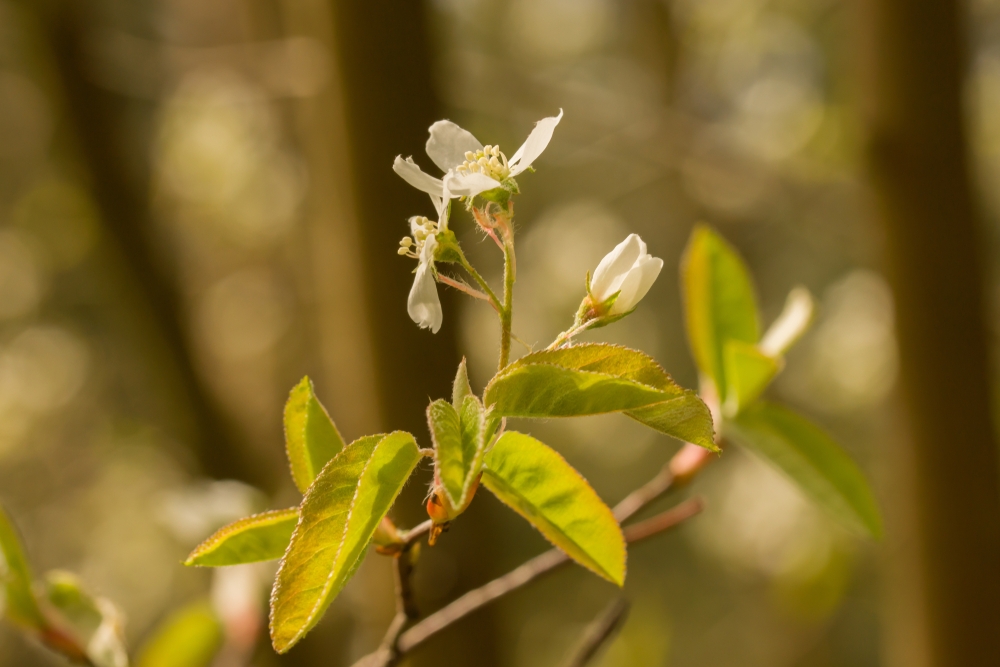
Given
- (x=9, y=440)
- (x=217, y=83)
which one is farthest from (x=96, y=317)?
(x=217, y=83)

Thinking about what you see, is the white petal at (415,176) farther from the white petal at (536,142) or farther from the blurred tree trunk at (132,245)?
the blurred tree trunk at (132,245)

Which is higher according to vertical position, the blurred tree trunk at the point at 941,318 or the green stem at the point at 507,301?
the green stem at the point at 507,301

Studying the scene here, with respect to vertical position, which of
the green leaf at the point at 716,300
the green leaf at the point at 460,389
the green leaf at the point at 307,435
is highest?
the green leaf at the point at 460,389

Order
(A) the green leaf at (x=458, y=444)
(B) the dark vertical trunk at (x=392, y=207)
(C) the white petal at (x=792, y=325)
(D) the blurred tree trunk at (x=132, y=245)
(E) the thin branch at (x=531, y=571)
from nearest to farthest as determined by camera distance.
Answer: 1. (A) the green leaf at (x=458, y=444)
2. (E) the thin branch at (x=531, y=571)
3. (C) the white petal at (x=792, y=325)
4. (B) the dark vertical trunk at (x=392, y=207)
5. (D) the blurred tree trunk at (x=132, y=245)

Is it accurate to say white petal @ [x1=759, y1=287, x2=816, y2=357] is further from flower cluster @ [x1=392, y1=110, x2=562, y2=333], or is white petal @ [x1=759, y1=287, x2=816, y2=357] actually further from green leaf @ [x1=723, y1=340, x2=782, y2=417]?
flower cluster @ [x1=392, y1=110, x2=562, y2=333]

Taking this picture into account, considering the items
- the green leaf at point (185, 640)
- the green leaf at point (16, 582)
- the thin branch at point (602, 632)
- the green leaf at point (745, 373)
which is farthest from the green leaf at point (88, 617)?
the green leaf at point (745, 373)

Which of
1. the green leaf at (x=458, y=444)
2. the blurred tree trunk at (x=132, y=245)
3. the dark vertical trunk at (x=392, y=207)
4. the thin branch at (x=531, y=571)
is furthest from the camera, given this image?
the blurred tree trunk at (x=132, y=245)

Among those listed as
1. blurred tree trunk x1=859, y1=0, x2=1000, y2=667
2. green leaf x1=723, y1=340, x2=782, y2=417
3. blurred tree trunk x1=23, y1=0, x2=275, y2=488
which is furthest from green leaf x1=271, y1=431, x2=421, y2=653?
blurred tree trunk x1=23, y1=0, x2=275, y2=488
